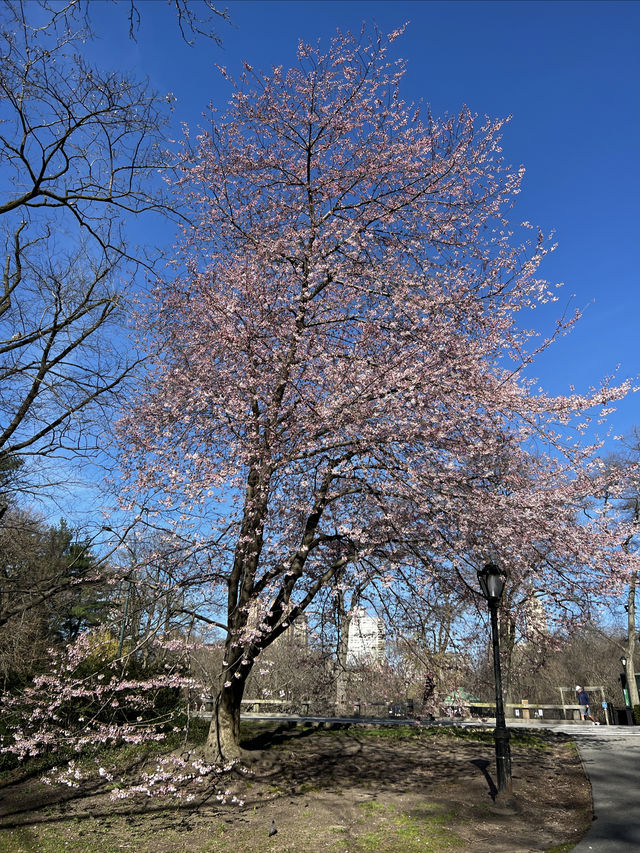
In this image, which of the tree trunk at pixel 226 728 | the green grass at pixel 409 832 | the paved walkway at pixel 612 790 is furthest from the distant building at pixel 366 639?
the paved walkway at pixel 612 790

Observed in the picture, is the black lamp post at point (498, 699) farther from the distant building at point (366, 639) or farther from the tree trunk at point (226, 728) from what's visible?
the tree trunk at point (226, 728)

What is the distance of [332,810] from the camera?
8312mm

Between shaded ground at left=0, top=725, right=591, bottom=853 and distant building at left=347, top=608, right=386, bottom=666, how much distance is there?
1.94m

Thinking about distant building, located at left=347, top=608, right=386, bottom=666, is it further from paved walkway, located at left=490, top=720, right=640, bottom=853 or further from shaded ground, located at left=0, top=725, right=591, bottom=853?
paved walkway, located at left=490, top=720, right=640, bottom=853

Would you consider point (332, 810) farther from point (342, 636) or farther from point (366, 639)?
point (342, 636)

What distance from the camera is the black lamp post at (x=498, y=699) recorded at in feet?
28.0

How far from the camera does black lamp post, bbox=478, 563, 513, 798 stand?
8.54 meters

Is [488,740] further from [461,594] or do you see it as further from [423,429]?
[423,429]

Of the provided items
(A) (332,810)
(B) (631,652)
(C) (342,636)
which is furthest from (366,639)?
(B) (631,652)

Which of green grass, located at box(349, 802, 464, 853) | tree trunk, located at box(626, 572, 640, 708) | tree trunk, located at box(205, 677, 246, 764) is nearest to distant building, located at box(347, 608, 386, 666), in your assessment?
tree trunk, located at box(205, 677, 246, 764)

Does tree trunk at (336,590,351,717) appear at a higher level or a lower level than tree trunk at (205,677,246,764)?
higher

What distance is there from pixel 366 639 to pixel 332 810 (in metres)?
2.87

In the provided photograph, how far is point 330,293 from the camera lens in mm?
10734

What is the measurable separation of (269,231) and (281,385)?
317cm
